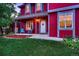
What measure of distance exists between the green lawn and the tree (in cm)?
34

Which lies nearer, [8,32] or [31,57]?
[31,57]

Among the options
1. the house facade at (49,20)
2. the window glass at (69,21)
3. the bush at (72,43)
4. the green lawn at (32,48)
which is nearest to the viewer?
the green lawn at (32,48)

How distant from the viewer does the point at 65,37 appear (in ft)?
22.3

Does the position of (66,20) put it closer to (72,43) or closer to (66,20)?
(66,20)

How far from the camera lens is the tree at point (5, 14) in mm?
6344

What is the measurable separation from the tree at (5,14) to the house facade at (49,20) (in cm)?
28

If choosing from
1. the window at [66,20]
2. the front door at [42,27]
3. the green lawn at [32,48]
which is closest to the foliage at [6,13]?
the green lawn at [32,48]

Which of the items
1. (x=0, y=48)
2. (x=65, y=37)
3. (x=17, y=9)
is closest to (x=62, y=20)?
(x=65, y=37)

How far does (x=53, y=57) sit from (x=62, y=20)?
142 cm

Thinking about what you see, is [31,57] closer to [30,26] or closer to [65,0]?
[30,26]

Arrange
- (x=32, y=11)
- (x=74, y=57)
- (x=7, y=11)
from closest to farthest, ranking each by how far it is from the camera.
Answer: (x=74, y=57), (x=7, y=11), (x=32, y=11)

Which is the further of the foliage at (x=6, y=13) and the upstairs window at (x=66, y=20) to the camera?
the upstairs window at (x=66, y=20)

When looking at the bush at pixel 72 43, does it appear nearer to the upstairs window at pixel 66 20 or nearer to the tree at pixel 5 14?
the upstairs window at pixel 66 20

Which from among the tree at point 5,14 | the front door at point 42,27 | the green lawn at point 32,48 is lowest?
the green lawn at point 32,48
